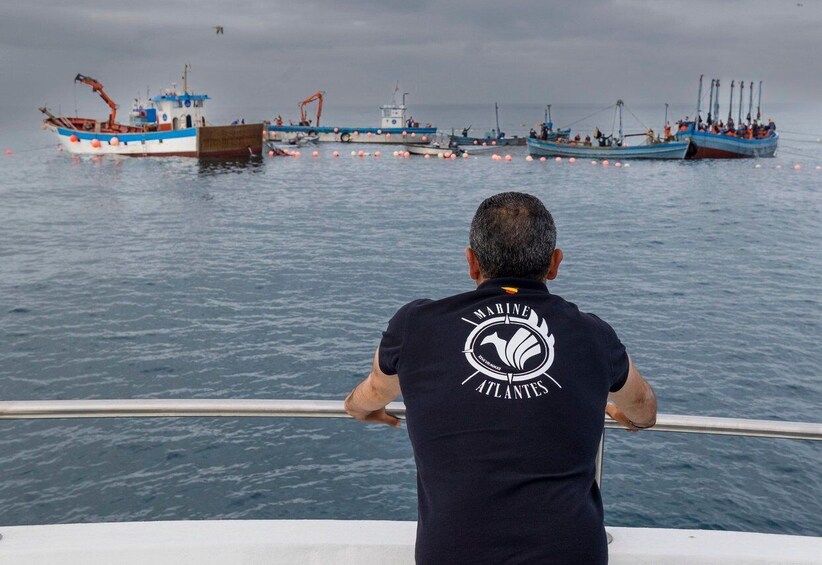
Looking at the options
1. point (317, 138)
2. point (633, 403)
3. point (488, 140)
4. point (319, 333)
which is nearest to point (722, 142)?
point (488, 140)

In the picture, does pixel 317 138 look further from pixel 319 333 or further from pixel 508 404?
pixel 508 404

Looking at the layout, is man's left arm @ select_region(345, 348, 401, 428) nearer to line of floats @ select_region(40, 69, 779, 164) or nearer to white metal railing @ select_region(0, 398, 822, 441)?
white metal railing @ select_region(0, 398, 822, 441)

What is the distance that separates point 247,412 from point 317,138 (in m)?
78.5

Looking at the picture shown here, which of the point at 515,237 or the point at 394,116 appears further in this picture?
the point at 394,116

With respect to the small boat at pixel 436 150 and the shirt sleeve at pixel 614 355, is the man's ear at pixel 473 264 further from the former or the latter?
the small boat at pixel 436 150

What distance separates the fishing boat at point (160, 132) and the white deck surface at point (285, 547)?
182 feet

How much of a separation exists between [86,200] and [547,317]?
136 ft

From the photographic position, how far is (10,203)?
3875 cm

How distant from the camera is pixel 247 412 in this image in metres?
2.32

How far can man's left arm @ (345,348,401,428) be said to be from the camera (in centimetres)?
215

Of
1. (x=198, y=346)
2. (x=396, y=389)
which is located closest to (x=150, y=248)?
(x=198, y=346)

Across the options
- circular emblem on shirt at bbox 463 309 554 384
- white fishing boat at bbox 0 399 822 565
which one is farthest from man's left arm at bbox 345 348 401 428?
circular emblem on shirt at bbox 463 309 554 384

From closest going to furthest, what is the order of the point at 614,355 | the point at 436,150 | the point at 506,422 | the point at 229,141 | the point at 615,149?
the point at 506,422, the point at 614,355, the point at 229,141, the point at 615,149, the point at 436,150

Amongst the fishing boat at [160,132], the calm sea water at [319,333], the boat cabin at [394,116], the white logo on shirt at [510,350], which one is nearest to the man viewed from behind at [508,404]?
the white logo on shirt at [510,350]
